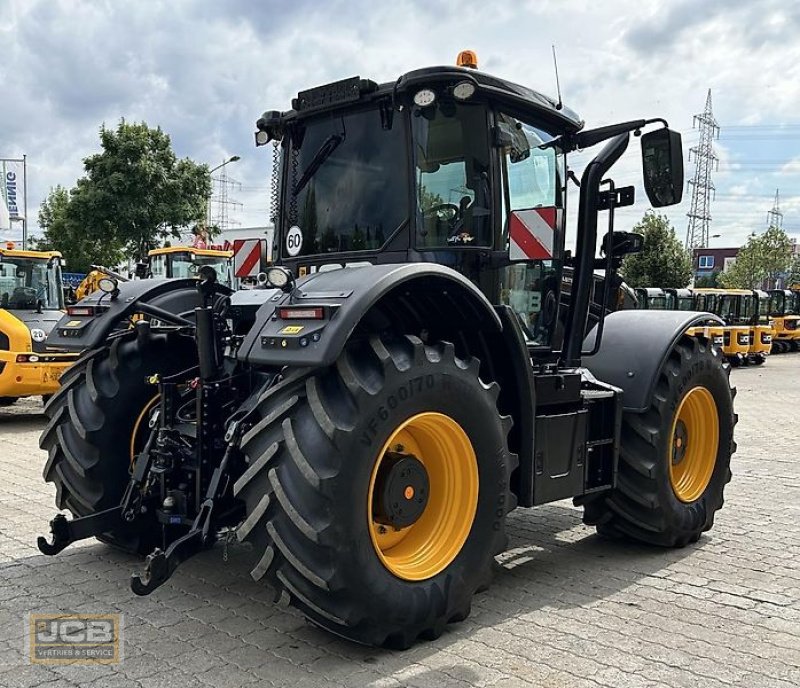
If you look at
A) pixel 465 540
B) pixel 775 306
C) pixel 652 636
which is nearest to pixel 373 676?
pixel 465 540

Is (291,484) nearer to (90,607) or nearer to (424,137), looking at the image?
(90,607)

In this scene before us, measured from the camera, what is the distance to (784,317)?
A: 30.1m

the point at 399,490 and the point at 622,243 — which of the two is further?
the point at 622,243

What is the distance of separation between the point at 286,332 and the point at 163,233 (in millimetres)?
23221

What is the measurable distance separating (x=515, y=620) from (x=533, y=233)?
6.51 feet

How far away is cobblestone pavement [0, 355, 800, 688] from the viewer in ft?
10.8

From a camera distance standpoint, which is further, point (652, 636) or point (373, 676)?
point (652, 636)

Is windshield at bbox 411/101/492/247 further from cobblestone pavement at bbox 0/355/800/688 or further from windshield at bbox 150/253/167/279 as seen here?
windshield at bbox 150/253/167/279

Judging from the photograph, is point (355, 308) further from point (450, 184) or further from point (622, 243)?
point (622, 243)

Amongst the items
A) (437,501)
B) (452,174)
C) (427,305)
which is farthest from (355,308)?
(452,174)

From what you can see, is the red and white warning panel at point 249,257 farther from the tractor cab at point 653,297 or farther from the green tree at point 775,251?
the green tree at point 775,251

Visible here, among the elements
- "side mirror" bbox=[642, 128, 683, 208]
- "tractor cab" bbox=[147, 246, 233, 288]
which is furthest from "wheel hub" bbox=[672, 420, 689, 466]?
"tractor cab" bbox=[147, 246, 233, 288]

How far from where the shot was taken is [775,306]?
2991cm

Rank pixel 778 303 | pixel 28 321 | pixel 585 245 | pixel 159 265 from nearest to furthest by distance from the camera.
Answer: pixel 585 245 < pixel 28 321 < pixel 159 265 < pixel 778 303
